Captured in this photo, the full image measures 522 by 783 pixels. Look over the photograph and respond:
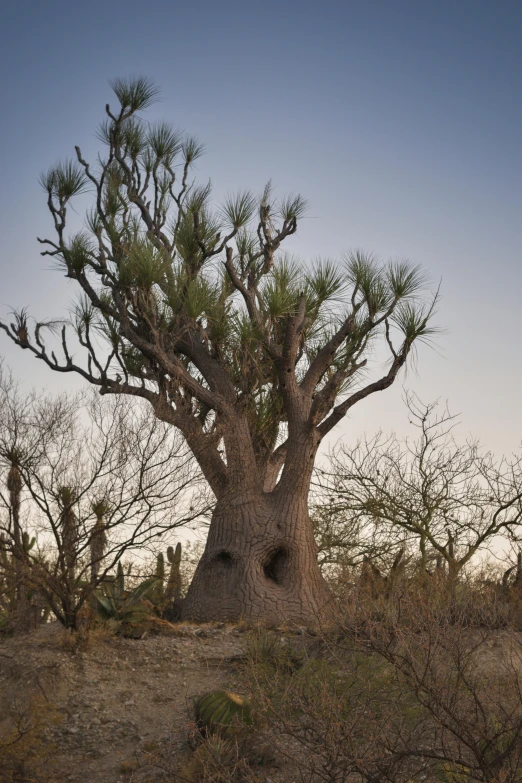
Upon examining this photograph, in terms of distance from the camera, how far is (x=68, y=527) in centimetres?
920

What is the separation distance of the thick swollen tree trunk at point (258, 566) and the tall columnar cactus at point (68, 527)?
8.78 feet

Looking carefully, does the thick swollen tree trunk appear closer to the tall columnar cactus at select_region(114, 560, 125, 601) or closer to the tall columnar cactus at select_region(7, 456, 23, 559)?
the tall columnar cactus at select_region(114, 560, 125, 601)

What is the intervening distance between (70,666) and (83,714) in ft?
2.60

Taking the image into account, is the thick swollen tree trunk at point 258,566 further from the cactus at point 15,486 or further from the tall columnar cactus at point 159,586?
the cactus at point 15,486

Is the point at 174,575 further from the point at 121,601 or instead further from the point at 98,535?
the point at 98,535

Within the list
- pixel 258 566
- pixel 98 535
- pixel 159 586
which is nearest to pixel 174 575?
pixel 159 586

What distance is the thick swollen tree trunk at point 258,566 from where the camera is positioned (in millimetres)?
11320

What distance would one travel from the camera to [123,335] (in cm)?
1208

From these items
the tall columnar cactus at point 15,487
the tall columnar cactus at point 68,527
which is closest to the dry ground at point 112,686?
the tall columnar cactus at point 68,527

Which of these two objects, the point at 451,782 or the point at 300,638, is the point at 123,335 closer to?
the point at 300,638

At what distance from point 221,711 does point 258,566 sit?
441 centimetres

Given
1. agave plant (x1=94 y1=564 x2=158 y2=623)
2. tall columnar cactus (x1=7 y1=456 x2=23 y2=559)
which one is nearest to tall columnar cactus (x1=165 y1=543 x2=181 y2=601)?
agave plant (x1=94 y1=564 x2=158 y2=623)

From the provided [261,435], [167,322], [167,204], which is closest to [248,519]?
[261,435]

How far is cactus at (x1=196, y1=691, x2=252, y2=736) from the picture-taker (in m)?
7.05
